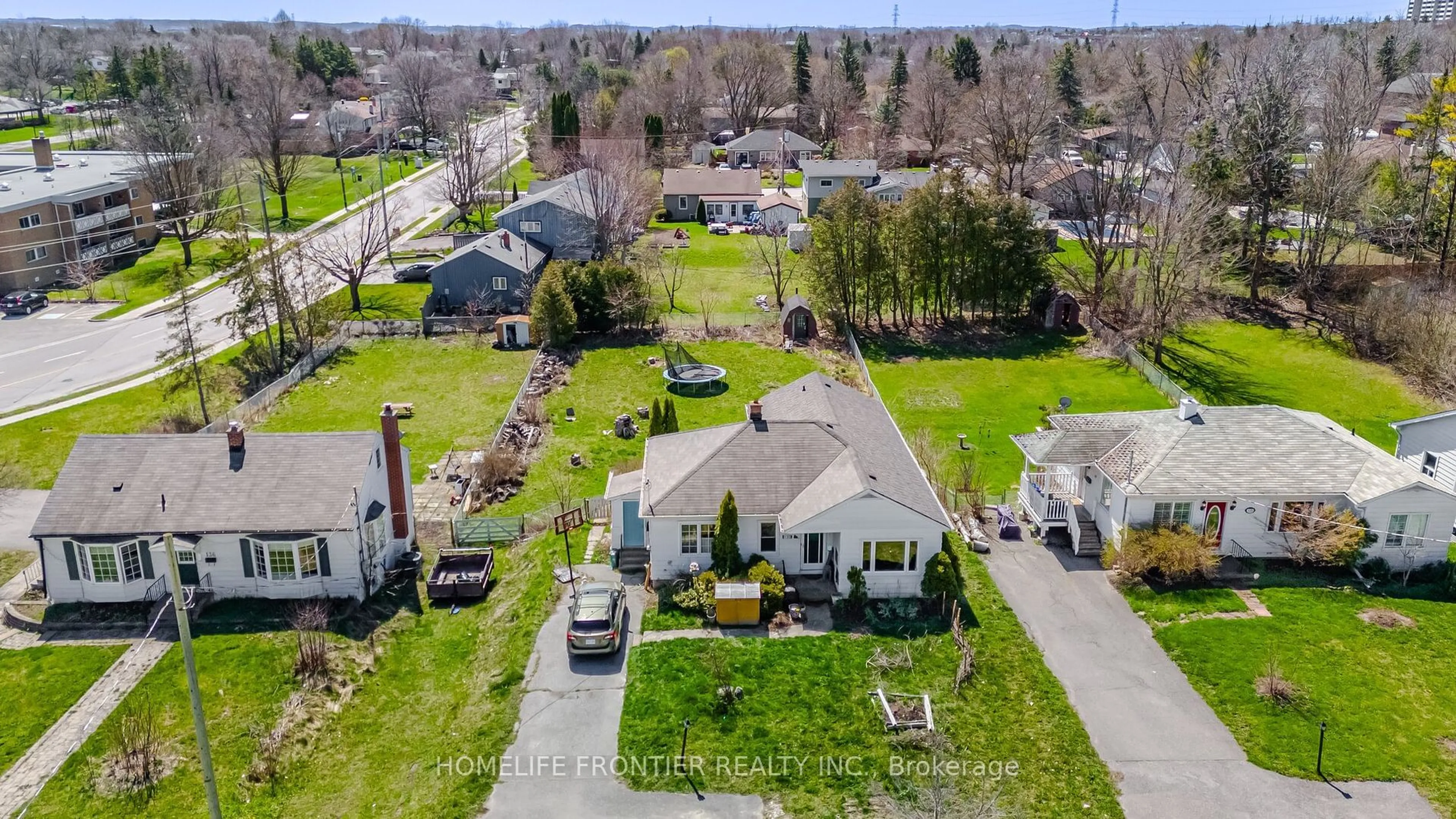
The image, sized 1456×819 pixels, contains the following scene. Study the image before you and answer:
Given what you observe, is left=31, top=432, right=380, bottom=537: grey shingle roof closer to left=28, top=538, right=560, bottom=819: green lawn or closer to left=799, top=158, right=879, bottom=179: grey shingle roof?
left=28, top=538, right=560, bottom=819: green lawn

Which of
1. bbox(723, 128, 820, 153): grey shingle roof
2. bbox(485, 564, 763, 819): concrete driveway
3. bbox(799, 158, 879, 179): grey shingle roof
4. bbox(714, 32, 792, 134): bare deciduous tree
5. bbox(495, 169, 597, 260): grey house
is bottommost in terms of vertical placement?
bbox(485, 564, 763, 819): concrete driveway

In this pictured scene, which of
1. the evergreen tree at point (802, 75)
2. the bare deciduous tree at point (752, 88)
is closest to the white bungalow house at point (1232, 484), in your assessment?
the bare deciduous tree at point (752, 88)

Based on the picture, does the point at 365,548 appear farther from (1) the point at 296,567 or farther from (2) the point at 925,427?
(2) the point at 925,427

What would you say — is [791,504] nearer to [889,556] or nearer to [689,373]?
[889,556]

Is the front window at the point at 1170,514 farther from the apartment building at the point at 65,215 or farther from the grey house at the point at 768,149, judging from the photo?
the grey house at the point at 768,149

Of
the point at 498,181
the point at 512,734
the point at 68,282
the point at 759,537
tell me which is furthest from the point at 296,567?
the point at 498,181

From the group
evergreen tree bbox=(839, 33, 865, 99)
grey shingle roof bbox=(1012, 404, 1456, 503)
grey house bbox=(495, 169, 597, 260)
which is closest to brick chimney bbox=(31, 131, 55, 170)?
grey house bbox=(495, 169, 597, 260)
